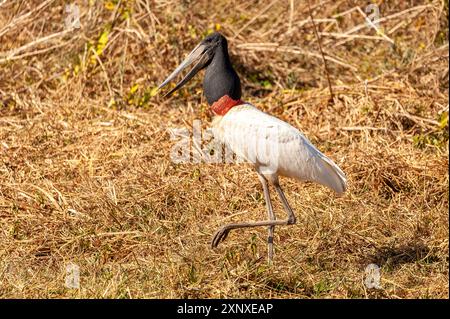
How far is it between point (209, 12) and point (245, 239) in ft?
13.5

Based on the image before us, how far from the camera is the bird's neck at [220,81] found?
5.68 metres

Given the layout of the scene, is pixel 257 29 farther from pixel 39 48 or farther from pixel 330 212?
pixel 330 212

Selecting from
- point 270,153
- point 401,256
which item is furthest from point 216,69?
point 401,256

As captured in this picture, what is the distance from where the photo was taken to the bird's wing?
17.9 feet

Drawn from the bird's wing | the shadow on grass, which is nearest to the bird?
the bird's wing

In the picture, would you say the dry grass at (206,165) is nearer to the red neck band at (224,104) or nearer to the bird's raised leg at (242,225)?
the bird's raised leg at (242,225)

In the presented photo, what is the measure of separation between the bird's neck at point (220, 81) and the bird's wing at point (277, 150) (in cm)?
22

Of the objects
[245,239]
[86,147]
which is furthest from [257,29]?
[245,239]

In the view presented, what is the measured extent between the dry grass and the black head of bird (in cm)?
82

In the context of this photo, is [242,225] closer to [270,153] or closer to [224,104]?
[270,153]

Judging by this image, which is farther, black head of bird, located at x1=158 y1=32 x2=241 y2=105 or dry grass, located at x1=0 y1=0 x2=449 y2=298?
black head of bird, located at x1=158 y1=32 x2=241 y2=105

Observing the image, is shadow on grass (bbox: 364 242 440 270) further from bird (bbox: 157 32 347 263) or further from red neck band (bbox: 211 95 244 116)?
red neck band (bbox: 211 95 244 116)

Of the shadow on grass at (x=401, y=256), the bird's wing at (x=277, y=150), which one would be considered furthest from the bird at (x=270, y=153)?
the shadow on grass at (x=401, y=256)

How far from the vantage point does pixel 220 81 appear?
18.7ft
